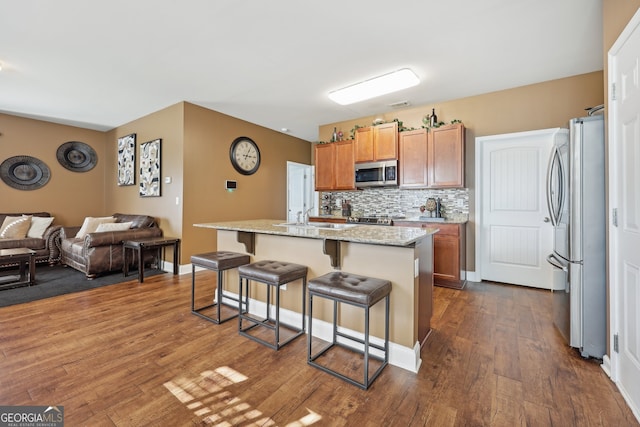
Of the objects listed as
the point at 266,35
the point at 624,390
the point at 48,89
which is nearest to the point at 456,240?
the point at 624,390

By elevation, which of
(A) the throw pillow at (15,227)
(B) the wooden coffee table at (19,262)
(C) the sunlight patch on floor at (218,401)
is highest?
(A) the throw pillow at (15,227)

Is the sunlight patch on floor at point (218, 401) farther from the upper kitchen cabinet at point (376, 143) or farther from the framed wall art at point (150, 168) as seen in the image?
the framed wall art at point (150, 168)

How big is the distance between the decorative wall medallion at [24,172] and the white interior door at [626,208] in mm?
7795

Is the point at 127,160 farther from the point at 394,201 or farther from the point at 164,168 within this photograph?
the point at 394,201

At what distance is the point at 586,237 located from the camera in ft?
6.37

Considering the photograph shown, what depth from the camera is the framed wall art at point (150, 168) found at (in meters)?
4.56

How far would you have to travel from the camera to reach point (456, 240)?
3.58m

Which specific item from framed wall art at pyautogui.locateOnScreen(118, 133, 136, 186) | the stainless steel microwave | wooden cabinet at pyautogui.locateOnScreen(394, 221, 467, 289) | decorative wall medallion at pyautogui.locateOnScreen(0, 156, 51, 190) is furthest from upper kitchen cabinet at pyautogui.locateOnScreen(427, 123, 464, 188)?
decorative wall medallion at pyautogui.locateOnScreen(0, 156, 51, 190)

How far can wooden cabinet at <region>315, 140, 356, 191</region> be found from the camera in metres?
4.71

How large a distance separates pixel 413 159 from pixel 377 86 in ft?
4.04

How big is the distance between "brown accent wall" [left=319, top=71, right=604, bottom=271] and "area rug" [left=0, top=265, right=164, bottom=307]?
15.7 feet

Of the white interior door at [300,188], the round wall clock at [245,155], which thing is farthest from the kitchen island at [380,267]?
the white interior door at [300,188]

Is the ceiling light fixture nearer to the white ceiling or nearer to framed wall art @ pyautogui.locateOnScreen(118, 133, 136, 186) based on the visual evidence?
the white ceiling

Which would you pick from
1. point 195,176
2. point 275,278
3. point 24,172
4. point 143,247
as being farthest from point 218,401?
point 24,172
